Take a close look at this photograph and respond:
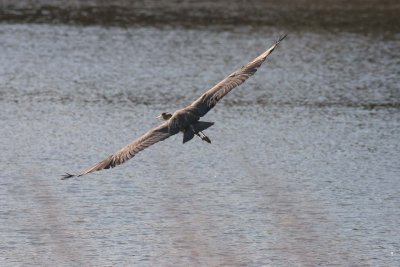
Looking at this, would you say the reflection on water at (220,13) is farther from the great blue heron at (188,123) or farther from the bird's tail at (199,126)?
the bird's tail at (199,126)

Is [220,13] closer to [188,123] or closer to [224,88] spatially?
[224,88]

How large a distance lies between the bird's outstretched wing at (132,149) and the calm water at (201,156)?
1353 millimetres

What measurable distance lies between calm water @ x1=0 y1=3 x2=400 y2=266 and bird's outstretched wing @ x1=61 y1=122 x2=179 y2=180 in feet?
4.44

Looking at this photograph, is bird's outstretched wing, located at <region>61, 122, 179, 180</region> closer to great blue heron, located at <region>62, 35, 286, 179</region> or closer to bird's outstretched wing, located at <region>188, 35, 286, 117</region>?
great blue heron, located at <region>62, 35, 286, 179</region>

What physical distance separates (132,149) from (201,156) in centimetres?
608

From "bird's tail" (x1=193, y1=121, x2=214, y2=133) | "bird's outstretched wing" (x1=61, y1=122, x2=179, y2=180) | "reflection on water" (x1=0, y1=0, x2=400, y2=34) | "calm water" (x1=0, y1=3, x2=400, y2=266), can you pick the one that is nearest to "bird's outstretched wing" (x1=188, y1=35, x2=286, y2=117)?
"bird's tail" (x1=193, y1=121, x2=214, y2=133)

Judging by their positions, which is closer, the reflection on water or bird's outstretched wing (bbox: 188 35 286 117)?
bird's outstretched wing (bbox: 188 35 286 117)

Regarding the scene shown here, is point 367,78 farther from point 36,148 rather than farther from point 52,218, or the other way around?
point 52,218

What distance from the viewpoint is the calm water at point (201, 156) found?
39.4ft

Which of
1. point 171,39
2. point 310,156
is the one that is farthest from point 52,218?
point 171,39

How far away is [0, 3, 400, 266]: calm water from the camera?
1202cm

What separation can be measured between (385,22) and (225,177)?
664 inches

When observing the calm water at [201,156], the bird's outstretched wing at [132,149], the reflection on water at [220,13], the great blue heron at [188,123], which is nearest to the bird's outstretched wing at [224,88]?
the great blue heron at [188,123]

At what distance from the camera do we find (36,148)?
16.6m
